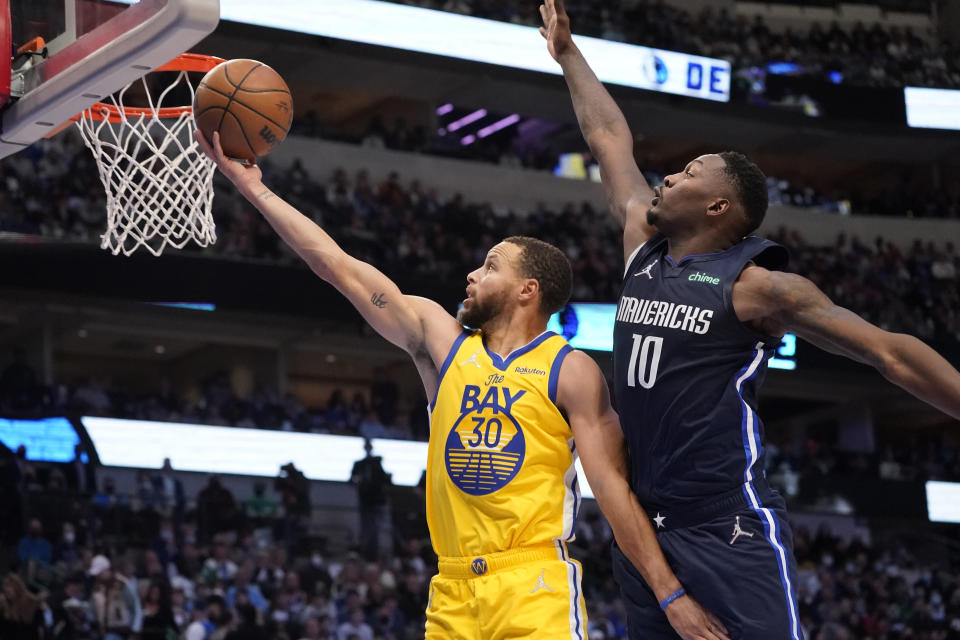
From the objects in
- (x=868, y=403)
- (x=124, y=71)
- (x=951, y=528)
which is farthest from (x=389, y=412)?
(x=124, y=71)

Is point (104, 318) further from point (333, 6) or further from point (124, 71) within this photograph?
point (124, 71)

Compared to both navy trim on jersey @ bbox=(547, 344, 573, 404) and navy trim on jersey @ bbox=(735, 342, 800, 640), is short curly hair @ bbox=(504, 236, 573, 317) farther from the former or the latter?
navy trim on jersey @ bbox=(735, 342, 800, 640)

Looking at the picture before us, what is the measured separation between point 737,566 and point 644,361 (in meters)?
0.61

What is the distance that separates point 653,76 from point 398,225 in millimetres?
6275

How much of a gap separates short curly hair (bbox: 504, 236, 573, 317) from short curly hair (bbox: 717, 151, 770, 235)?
595mm

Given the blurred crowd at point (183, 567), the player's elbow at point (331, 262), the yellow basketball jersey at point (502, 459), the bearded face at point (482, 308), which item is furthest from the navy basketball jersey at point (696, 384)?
the blurred crowd at point (183, 567)

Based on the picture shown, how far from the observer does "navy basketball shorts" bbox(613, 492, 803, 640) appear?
10.4 ft

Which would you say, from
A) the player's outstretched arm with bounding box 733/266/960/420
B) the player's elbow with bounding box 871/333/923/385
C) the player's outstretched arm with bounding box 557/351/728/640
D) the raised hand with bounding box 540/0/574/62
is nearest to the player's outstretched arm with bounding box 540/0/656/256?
the raised hand with bounding box 540/0/574/62

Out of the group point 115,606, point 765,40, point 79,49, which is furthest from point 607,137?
point 765,40

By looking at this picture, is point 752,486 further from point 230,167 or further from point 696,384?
point 230,167

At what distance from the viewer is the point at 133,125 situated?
18.9 ft

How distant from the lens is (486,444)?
3523 millimetres

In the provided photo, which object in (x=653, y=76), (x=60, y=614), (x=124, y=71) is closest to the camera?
(x=124, y=71)

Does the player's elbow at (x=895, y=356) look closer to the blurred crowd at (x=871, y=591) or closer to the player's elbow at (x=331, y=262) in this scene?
the player's elbow at (x=331, y=262)
